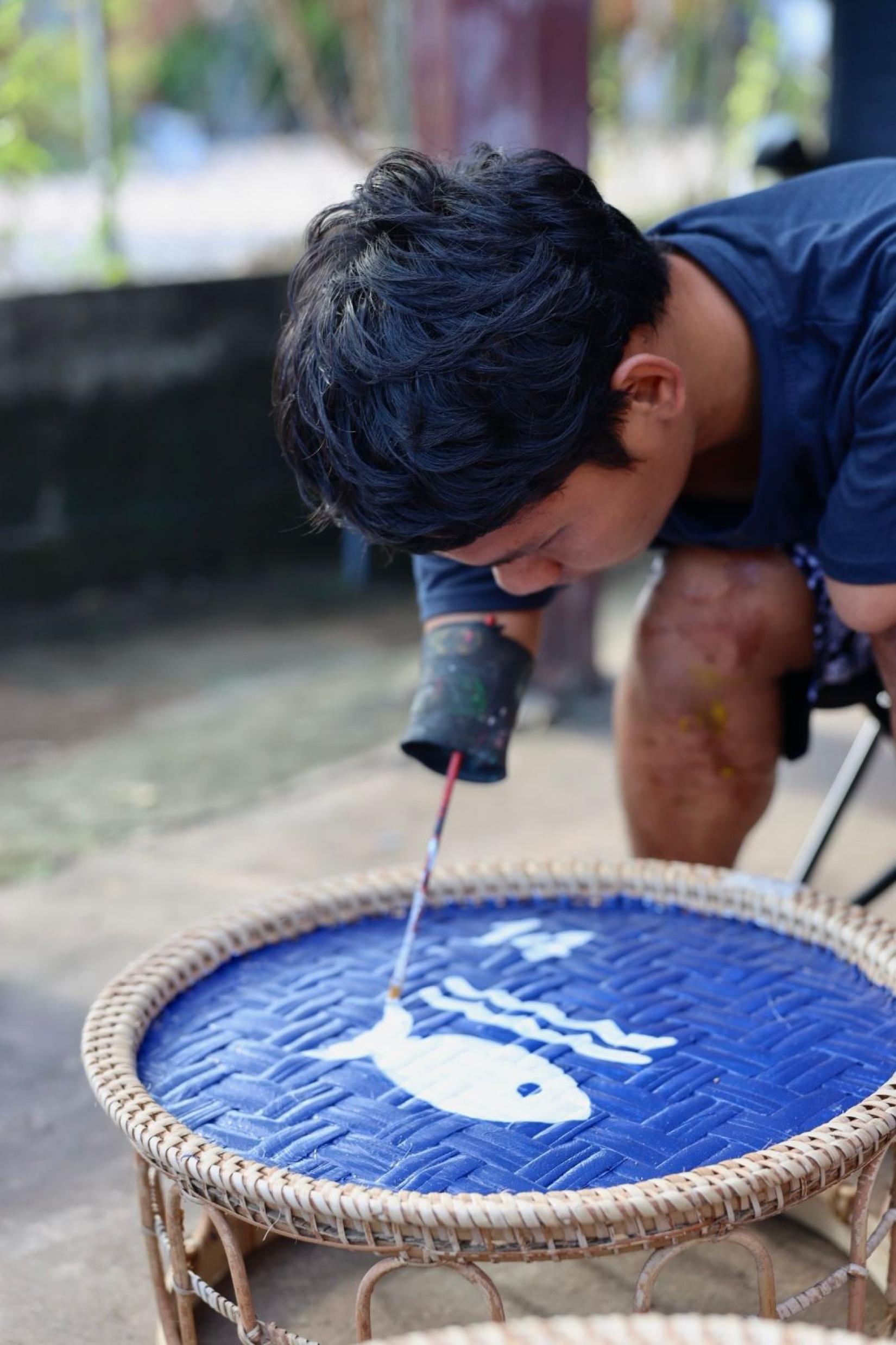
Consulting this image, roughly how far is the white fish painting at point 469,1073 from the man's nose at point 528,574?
1.45ft

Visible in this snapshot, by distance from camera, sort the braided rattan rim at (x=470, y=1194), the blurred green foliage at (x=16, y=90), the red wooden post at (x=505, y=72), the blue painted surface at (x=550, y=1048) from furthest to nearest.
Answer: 1. the blurred green foliage at (x=16, y=90)
2. the red wooden post at (x=505, y=72)
3. the blue painted surface at (x=550, y=1048)
4. the braided rattan rim at (x=470, y=1194)

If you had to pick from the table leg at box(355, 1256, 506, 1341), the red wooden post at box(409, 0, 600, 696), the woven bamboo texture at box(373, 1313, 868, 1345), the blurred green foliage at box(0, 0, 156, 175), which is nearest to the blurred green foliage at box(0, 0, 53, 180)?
the blurred green foliage at box(0, 0, 156, 175)

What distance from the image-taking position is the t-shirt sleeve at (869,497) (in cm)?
140

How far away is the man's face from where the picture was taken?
1.34 metres

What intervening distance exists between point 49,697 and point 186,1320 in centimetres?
243

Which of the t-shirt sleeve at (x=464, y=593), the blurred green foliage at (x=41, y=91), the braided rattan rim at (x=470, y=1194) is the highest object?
the blurred green foliage at (x=41, y=91)

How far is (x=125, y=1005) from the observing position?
4.58 feet

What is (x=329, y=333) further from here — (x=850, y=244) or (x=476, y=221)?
(x=850, y=244)

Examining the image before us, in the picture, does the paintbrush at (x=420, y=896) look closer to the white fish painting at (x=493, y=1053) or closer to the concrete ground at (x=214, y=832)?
the white fish painting at (x=493, y=1053)

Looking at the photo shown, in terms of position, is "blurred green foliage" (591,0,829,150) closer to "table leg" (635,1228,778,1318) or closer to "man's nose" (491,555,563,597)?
"man's nose" (491,555,563,597)

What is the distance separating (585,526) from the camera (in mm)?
1383

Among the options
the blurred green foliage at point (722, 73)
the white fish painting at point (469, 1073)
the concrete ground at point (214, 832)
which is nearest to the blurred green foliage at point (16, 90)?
the concrete ground at point (214, 832)

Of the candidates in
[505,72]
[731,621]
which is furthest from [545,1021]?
[505,72]

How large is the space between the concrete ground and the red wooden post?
4.17 feet
